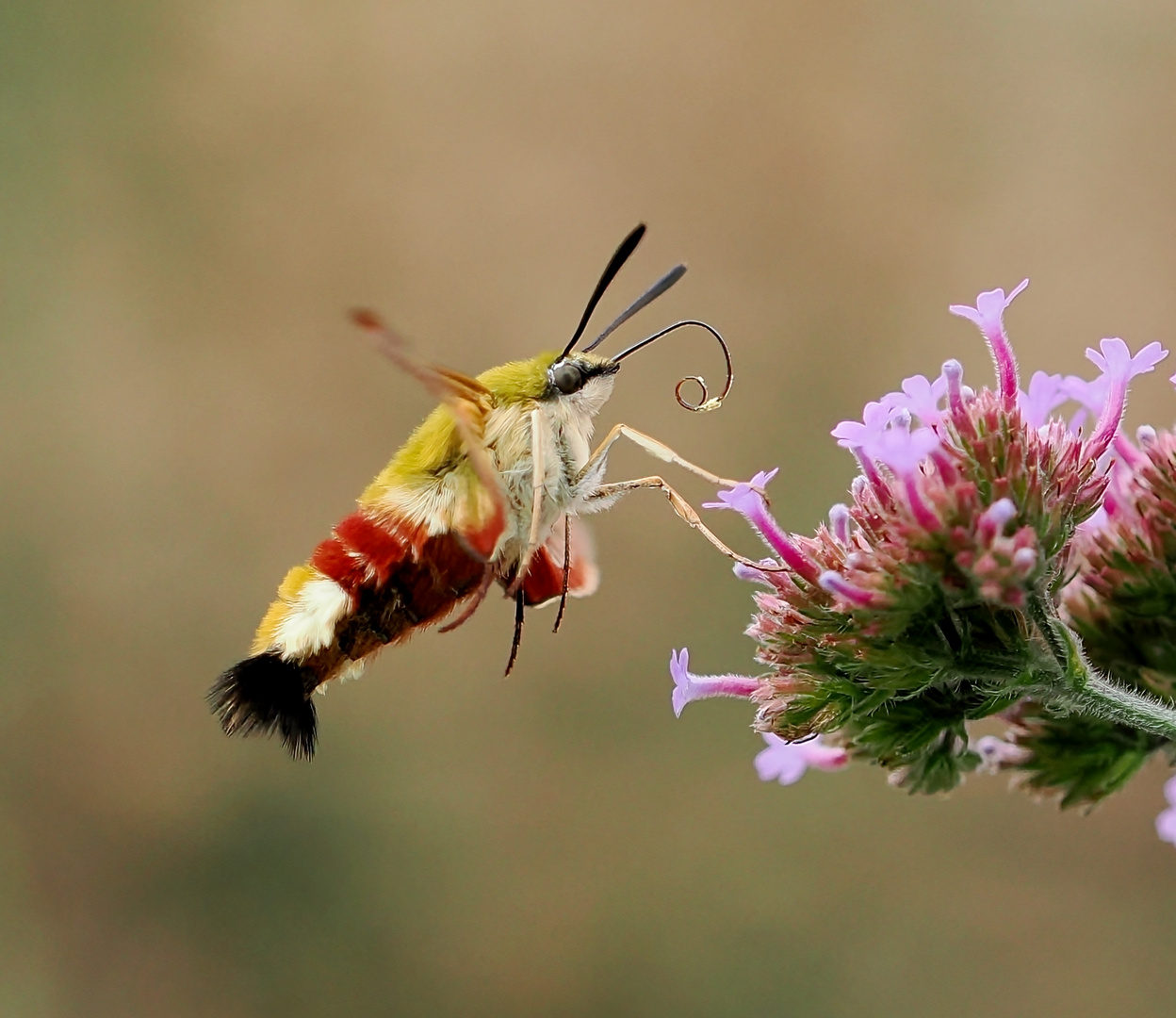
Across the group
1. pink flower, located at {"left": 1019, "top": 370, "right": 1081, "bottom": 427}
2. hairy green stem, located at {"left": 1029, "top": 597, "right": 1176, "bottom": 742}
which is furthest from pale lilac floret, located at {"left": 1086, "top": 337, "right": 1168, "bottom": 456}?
hairy green stem, located at {"left": 1029, "top": 597, "right": 1176, "bottom": 742}

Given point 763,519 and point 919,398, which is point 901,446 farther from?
point 763,519

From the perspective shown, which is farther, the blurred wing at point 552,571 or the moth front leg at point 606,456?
the blurred wing at point 552,571

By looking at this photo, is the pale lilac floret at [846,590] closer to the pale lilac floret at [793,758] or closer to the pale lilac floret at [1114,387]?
the pale lilac floret at [793,758]

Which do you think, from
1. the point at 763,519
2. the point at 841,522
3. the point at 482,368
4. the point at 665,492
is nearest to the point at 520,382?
the point at 665,492

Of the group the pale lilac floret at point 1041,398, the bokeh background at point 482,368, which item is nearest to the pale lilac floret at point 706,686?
the pale lilac floret at point 1041,398

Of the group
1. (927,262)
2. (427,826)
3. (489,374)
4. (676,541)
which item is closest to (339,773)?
(427,826)

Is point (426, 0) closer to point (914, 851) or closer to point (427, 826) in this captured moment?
point (427, 826)

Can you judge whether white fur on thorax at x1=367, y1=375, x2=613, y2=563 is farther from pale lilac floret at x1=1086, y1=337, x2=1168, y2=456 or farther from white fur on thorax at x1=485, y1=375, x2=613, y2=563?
pale lilac floret at x1=1086, y1=337, x2=1168, y2=456
